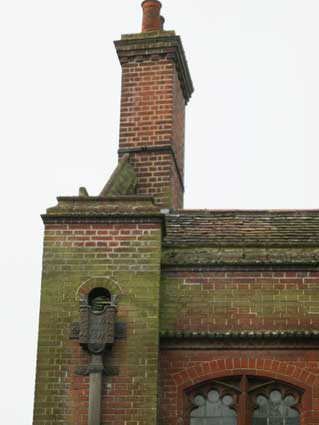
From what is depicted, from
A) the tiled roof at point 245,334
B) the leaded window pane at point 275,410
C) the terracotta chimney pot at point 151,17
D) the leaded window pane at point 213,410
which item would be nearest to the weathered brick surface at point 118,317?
the tiled roof at point 245,334

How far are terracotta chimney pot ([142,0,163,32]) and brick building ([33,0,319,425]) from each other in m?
5.54

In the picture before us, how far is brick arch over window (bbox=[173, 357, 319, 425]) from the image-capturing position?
44.2 ft

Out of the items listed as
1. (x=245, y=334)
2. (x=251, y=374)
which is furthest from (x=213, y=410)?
(x=245, y=334)

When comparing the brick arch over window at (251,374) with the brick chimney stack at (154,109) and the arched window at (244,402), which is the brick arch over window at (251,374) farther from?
the brick chimney stack at (154,109)

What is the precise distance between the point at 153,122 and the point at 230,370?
574 cm

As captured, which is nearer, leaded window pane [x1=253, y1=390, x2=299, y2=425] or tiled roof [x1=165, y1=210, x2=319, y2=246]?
leaded window pane [x1=253, y1=390, x2=299, y2=425]

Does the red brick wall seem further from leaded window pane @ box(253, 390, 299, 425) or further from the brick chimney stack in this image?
leaded window pane @ box(253, 390, 299, 425)

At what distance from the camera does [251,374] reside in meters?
13.6

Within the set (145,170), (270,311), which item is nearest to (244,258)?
(270,311)

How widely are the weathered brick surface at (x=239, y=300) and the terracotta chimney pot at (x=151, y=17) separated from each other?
646 cm

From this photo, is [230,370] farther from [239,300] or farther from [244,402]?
[239,300]

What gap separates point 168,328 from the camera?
13.9 metres

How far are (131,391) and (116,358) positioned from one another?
0.46 m

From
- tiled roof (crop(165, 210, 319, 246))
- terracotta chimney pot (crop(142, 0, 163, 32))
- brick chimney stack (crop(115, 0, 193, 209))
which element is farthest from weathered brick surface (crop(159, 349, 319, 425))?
terracotta chimney pot (crop(142, 0, 163, 32))
